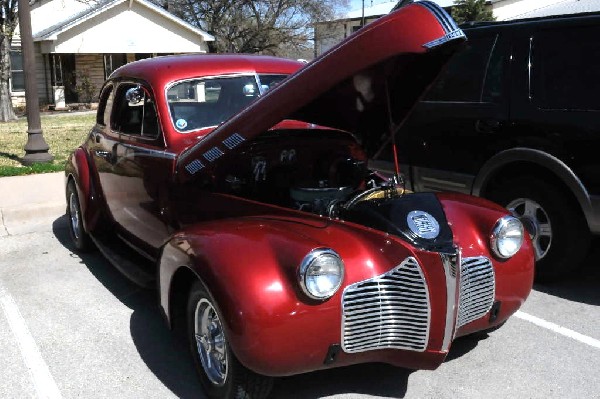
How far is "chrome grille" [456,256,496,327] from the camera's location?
3.02m

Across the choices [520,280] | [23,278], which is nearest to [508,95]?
[520,280]

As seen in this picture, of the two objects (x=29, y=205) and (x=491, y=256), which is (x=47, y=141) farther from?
(x=491, y=256)

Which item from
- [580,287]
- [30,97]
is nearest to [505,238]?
[580,287]

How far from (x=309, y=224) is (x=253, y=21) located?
3479cm

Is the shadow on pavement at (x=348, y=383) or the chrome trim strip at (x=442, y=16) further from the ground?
the chrome trim strip at (x=442, y=16)

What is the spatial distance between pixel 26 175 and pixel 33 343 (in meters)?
5.86

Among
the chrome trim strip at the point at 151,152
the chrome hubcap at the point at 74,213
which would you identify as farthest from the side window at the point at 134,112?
the chrome hubcap at the point at 74,213

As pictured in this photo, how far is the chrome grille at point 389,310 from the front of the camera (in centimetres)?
276

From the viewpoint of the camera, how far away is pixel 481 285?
3.12 m

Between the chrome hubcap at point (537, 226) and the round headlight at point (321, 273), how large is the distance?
263 centimetres

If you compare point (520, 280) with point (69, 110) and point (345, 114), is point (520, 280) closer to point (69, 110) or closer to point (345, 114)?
point (345, 114)

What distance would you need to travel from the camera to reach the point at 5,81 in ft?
60.1

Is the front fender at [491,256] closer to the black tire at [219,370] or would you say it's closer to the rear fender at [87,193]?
the black tire at [219,370]

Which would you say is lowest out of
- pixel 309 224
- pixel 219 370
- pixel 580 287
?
pixel 580 287
